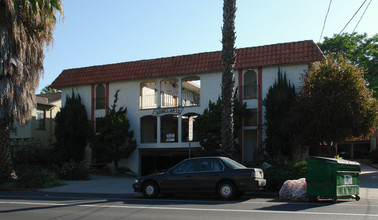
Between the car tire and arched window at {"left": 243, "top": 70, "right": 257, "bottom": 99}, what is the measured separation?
1074 cm

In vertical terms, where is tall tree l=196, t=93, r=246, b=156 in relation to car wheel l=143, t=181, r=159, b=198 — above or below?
above

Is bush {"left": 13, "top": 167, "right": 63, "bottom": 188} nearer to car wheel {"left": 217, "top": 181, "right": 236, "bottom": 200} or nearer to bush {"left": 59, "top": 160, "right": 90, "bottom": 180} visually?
bush {"left": 59, "top": 160, "right": 90, "bottom": 180}

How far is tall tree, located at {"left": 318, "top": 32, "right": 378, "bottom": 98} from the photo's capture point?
31.2 meters

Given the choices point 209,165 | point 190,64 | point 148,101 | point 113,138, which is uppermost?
point 190,64

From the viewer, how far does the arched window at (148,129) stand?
25922 millimetres

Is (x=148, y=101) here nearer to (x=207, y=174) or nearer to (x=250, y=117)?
(x=250, y=117)

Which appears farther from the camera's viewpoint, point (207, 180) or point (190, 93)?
point (190, 93)

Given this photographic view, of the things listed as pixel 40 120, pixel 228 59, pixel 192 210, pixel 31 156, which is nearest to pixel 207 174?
pixel 192 210

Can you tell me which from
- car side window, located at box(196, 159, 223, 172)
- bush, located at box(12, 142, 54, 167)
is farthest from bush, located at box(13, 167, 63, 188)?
car side window, located at box(196, 159, 223, 172)

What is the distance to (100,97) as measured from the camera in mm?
26812

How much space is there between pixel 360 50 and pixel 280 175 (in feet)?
73.3

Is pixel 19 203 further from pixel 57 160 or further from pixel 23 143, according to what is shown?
pixel 23 143

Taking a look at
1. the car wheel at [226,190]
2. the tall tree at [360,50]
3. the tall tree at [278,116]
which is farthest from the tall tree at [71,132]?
the tall tree at [360,50]

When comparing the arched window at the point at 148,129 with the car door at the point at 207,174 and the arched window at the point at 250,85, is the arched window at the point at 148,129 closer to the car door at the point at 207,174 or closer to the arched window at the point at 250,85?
the arched window at the point at 250,85
